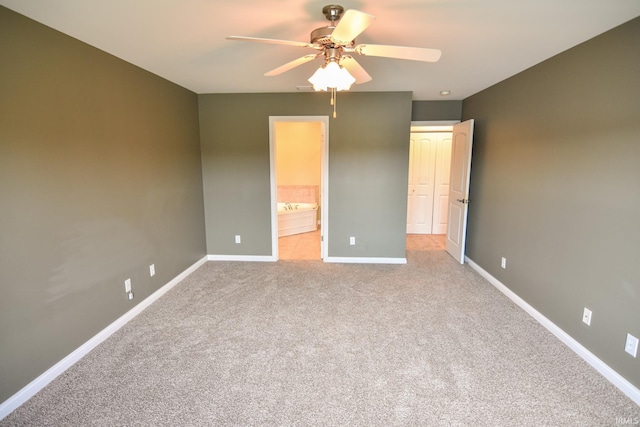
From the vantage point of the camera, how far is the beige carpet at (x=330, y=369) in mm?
1771

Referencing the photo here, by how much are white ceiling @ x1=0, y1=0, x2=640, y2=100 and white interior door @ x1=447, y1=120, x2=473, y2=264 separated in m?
1.14

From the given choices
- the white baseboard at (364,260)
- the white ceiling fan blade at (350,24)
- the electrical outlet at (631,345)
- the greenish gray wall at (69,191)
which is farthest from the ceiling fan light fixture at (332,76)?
the white baseboard at (364,260)

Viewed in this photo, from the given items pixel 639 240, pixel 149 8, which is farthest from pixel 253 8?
pixel 639 240

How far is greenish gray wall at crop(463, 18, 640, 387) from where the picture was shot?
1.95 metres

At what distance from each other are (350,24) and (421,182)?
4.91 meters

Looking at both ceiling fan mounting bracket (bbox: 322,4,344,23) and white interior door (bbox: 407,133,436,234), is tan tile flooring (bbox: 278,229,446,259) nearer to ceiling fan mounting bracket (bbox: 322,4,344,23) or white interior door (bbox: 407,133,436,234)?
white interior door (bbox: 407,133,436,234)

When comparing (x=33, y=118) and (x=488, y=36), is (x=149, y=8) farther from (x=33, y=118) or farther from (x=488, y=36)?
(x=488, y=36)

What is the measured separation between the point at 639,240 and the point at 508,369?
1.16m

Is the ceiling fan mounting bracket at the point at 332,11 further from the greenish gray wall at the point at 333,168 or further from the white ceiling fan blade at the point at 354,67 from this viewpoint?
the greenish gray wall at the point at 333,168

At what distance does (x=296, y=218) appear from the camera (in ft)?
19.9

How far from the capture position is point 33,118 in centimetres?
192

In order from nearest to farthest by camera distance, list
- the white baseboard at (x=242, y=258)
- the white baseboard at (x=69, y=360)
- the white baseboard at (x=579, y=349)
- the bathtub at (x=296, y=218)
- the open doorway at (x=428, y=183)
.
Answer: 1. the white baseboard at (x=69, y=360)
2. the white baseboard at (x=579, y=349)
3. the white baseboard at (x=242, y=258)
4. the open doorway at (x=428, y=183)
5. the bathtub at (x=296, y=218)

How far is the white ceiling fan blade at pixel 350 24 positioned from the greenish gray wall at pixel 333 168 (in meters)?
2.48

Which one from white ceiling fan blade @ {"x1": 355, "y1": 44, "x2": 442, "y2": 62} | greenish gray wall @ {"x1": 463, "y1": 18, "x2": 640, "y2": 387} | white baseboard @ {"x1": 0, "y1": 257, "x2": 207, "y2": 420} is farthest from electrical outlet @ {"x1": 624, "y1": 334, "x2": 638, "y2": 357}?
white baseboard @ {"x1": 0, "y1": 257, "x2": 207, "y2": 420}
